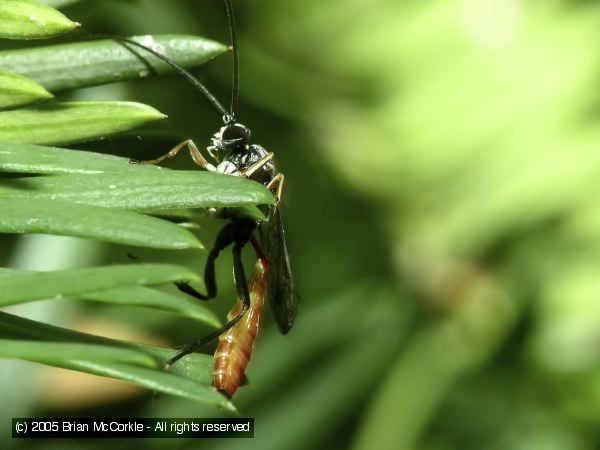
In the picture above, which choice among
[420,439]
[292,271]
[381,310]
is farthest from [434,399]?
[292,271]

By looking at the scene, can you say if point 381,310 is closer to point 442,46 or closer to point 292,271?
point 292,271

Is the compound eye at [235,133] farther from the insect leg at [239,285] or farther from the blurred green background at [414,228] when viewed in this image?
the insect leg at [239,285]

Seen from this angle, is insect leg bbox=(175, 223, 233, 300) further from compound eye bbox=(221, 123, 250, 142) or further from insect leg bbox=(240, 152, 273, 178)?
compound eye bbox=(221, 123, 250, 142)

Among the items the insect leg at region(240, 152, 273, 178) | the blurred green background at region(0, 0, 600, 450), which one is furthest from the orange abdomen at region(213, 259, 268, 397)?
the insect leg at region(240, 152, 273, 178)

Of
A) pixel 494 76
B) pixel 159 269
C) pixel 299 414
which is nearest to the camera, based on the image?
pixel 159 269

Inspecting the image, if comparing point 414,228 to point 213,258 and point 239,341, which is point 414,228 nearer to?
point 213,258

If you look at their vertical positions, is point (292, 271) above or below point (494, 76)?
below

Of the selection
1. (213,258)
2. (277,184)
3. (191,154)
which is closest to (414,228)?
(277,184)
